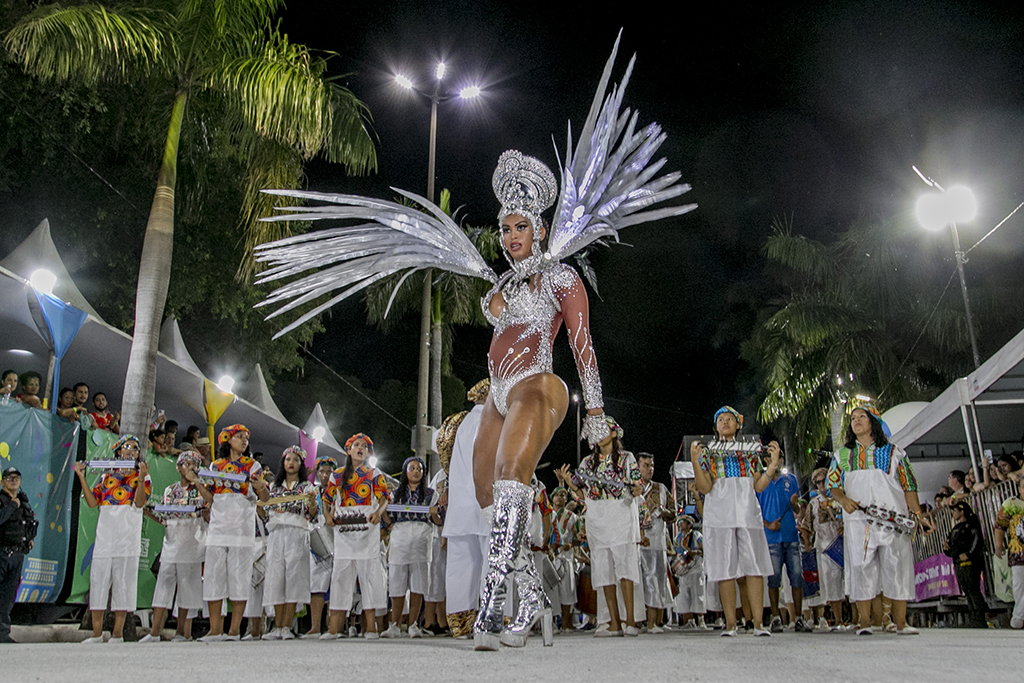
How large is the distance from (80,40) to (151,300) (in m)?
3.30

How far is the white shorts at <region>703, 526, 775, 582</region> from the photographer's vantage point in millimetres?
6668

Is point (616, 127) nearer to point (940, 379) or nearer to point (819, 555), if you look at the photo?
point (819, 555)

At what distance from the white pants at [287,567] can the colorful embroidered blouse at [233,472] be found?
0.77 metres

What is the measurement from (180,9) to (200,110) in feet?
6.71

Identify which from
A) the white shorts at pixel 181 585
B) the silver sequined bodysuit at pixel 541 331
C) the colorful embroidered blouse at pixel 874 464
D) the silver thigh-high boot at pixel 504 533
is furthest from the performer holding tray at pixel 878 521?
the white shorts at pixel 181 585

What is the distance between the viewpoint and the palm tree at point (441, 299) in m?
21.6

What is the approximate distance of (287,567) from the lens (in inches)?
343

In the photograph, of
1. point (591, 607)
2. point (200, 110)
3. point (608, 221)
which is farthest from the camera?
point (200, 110)

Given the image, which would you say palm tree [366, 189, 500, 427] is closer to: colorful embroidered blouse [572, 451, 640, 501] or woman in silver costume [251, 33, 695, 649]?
colorful embroidered blouse [572, 451, 640, 501]

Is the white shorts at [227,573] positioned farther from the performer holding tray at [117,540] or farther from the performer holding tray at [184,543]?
the performer holding tray at [117,540]

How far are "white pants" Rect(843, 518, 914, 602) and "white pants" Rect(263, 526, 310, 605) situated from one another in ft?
17.2

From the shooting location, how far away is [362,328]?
41.0m

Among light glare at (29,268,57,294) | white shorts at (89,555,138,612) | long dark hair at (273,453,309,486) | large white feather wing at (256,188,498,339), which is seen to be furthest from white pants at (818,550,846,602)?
light glare at (29,268,57,294)

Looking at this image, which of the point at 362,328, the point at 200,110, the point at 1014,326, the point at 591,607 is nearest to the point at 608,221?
the point at 591,607
